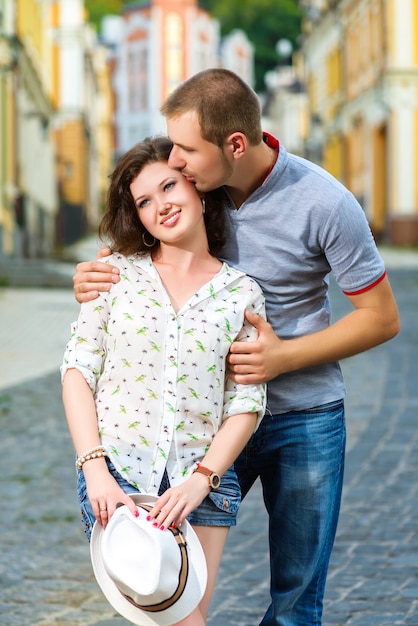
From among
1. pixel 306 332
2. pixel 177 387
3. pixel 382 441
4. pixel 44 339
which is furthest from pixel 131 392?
pixel 44 339

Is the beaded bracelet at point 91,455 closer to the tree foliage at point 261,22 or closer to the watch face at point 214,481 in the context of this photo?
the watch face at point 214,481

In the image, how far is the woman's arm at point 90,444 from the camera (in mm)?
2840

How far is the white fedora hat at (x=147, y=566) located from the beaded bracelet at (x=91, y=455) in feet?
0.42

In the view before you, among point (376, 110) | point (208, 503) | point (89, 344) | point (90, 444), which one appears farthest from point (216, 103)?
point (376, 110)

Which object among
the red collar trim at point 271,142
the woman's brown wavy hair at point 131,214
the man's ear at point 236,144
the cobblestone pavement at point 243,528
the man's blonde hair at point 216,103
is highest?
the man's blonde hair at point 216,103

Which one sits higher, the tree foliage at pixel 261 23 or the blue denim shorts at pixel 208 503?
the blue denim shorts at pixel 208 503

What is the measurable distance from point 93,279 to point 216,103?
0.54m

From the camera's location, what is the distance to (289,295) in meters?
3.20

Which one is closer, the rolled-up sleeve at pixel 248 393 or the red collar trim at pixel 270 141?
the rolled-up sleeve at pixel 248 393

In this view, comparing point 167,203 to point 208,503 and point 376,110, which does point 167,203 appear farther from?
point 376,110

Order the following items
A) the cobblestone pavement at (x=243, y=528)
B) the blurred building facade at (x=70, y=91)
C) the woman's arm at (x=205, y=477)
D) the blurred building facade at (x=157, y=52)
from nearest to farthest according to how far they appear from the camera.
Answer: the woman's arm at (x=205, y=477)
the cobblestone pavement at (x=243, y=528)
the blurred building facade at (x=70, y=91)
the blurred building facade at (x=157, y=52)

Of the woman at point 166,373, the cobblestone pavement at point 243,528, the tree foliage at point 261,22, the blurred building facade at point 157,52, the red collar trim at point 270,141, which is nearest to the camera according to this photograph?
the woman at point 166,373

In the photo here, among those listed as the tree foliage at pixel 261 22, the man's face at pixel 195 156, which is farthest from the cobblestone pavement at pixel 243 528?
the tree foliage at pixel 261 22

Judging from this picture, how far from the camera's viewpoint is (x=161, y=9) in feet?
293
